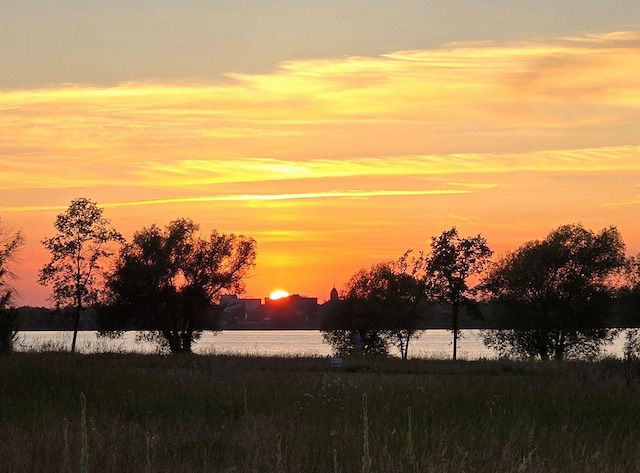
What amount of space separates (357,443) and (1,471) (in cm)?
531

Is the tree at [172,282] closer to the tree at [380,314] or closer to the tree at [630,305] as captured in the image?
the tree at [380,314]

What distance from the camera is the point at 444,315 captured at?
68.7 metres

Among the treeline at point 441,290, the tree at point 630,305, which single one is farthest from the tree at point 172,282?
the tree at point 630,305

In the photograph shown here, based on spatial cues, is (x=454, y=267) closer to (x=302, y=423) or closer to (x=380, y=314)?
(x=380, y=314)

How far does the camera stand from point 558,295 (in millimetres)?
70375

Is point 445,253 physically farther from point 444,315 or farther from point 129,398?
point 129,398

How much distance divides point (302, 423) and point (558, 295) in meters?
58.7

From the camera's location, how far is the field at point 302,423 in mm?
11773

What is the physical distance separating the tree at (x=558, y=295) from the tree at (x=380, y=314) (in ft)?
26.6

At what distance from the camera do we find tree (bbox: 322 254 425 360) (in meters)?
77.9

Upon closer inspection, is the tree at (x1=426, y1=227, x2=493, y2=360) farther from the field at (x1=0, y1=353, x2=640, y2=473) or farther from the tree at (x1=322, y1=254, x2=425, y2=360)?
the field at (x1=0, y1=353, x2=640, y2=473)

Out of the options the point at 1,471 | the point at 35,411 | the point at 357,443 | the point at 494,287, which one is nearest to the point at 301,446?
the point at 357,443

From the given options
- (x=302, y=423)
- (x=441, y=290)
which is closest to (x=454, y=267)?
(x=441, y=290)

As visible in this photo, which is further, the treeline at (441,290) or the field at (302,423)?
the treeline at (441,290)
